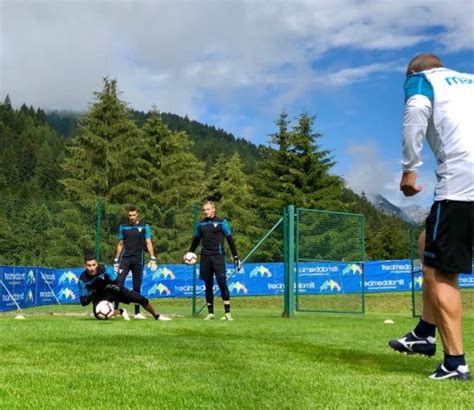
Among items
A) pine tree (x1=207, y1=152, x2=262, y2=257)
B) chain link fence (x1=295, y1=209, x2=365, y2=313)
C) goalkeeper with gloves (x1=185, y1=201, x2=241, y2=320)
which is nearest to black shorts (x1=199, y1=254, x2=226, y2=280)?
goalkeeper with gloves (x1=185, y1=201, x2=241, y2=320)

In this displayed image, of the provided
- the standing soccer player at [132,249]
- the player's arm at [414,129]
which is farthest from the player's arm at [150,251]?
the player's arm at [414,129]

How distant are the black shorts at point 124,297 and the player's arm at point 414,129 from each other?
6.35 m

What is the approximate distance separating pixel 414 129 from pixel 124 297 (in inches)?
262

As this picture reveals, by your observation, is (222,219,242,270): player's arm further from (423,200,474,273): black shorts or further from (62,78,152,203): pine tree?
(62,78,152,203): pine tree

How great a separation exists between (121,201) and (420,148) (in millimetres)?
40400

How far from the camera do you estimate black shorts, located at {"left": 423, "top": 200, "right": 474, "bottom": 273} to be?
12.0ft

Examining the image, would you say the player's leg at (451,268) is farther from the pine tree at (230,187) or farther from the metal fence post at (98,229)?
the pine tree at (230,187)

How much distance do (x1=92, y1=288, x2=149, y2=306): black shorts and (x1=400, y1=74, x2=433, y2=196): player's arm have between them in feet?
20.8

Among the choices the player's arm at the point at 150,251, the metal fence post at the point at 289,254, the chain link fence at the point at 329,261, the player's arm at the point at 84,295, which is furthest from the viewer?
the chain link fence at the point at 329,261

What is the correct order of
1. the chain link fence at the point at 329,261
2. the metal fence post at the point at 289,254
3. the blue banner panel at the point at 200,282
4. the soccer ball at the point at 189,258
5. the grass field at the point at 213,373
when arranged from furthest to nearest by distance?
the blue banner panel at the point at 200,282, the chain link fence at the point at 329,261, the metal fence post at the point at 289,254, the soccer ball at the point at 189,258, the grass field at the point at 213,373

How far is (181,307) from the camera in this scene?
17.5 meters

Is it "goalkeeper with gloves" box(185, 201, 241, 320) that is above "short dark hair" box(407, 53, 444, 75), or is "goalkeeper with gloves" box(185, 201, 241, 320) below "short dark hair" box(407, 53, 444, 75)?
below

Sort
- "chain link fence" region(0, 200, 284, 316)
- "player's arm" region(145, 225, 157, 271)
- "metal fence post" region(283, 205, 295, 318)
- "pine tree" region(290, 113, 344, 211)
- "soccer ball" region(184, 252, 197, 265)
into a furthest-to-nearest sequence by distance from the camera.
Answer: "pine tree" region(290, 113, 344, 211)
"chain link fence" region(0, 200, 284, 316)
"metal fence post" region(283, 205, 295, 318)
"player's arm" region(145, 225, 157, 271)
"soccer ball" region(184, 252, 197, 265)

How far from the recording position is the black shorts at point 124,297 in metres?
9.46
